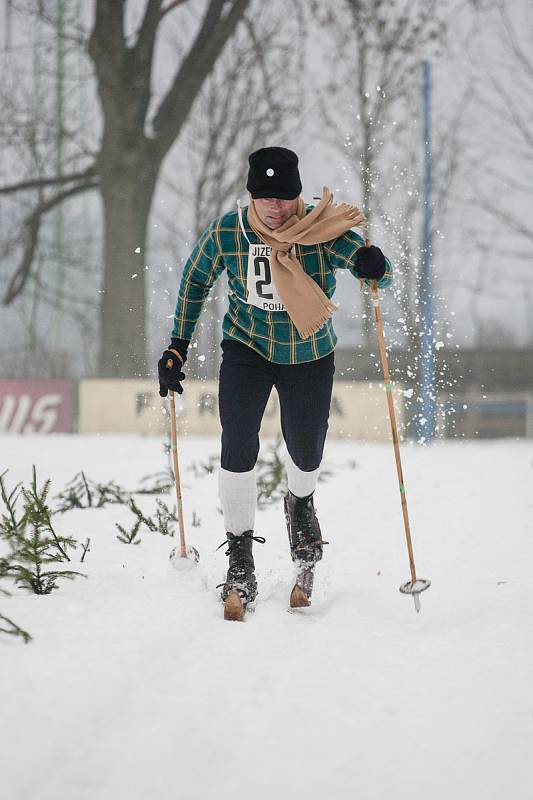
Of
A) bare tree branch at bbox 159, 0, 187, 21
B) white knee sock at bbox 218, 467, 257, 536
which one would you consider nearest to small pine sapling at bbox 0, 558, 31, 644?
white knee sock at bbox 218, 467, 257, 536

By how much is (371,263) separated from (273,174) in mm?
478

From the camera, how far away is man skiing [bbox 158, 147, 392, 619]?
2.92 metres

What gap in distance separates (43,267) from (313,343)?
11350 millimetres

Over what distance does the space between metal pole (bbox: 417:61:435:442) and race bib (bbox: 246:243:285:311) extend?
6.79 m

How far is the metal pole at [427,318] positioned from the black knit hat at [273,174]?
684 centimetres

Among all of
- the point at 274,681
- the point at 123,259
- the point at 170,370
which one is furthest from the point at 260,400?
the point at 123,259

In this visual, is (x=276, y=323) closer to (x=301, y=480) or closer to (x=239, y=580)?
(x=301, y=480)

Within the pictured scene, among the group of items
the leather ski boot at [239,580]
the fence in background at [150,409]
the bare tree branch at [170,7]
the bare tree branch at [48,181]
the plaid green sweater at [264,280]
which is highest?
the bare tree branch at [170,7]

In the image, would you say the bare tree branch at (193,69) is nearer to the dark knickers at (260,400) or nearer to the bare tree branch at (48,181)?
the bare tree branch at (48,181)

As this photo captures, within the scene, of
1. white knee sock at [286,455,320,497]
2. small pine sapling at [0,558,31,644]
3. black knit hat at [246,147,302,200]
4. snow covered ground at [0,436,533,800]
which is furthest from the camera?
white knee sock at [286,455,320,497]

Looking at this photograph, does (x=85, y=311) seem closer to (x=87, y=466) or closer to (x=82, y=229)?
(x=82, y=229)

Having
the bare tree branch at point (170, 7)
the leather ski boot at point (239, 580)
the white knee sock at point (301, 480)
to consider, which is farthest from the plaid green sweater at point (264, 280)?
the bare tree branch at point (170, 7)

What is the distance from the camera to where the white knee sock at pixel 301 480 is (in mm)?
3188

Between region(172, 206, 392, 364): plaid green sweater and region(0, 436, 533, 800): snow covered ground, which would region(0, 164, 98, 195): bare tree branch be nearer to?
region(0, 436, 533, 800): snow covered ground
